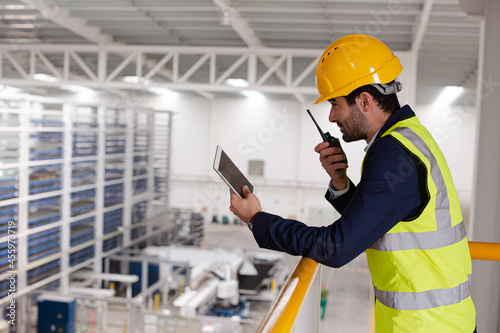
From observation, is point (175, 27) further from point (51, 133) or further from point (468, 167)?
point (468, 167)

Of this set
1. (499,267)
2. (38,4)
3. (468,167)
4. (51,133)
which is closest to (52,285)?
(51,133)

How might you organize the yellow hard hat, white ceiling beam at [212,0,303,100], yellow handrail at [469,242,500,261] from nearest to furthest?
the yellow hard hat → yellow handrail at [469,242,500,261] → white ceiling beam at [212,0,303,100]

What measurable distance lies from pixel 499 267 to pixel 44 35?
1215cm

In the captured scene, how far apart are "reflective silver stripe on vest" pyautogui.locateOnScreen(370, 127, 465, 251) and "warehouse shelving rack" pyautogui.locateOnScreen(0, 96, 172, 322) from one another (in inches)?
215

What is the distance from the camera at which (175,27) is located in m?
11.4

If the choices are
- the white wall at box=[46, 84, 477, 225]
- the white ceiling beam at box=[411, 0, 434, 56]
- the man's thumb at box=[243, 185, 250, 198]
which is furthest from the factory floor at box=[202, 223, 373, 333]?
the man's thumb at box=[243, 185, 250, 198]

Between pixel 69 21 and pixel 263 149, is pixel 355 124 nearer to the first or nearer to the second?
pixel 69 21

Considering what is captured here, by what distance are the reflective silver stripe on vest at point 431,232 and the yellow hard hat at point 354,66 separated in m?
0.24

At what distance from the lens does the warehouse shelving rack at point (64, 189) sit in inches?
293

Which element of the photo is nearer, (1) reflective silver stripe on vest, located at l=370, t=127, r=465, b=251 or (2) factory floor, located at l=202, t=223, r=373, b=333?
(1) reflective silver stripe on vest, located at l=370, t=127, r=465, b=251

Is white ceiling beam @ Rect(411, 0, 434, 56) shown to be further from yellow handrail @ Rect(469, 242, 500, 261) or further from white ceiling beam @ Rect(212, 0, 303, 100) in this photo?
yellow handrail @ Rect(469, 242, 500, 261)

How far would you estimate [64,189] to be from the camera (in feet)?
28.8

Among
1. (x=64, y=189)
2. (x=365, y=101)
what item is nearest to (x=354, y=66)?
(x=365, y=101)

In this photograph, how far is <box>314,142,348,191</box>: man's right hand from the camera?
6.41ft
